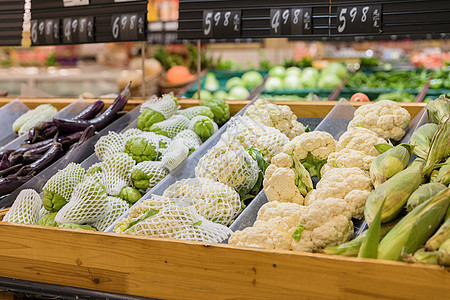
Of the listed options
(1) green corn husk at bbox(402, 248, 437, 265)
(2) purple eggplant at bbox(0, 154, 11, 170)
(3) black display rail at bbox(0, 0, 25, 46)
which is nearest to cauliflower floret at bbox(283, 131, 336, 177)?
(1) green corn husk at bbox(402, 248, 437, 265)

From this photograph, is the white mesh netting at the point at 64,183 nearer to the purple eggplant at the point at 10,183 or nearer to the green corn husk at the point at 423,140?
the purple eggplant at the point at 10,183

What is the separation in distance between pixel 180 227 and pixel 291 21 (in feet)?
5.19

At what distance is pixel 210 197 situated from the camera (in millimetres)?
2201

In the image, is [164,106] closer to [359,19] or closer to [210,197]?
[210,197]

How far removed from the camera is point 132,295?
5.93 feet

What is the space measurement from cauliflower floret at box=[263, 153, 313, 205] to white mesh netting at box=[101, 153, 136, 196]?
75 cm

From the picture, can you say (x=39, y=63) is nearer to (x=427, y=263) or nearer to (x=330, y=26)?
(x=330, y=26)

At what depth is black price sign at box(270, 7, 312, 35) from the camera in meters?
3.00

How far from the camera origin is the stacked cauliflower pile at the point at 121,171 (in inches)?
91.0

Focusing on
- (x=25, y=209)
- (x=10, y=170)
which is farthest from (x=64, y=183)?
(x=10, y=170)

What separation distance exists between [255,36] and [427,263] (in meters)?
1.95

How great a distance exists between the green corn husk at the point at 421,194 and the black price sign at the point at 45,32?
285 cm

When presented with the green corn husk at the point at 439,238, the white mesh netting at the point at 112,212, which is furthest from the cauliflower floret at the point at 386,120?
the white mesh netting at the point at 112,212

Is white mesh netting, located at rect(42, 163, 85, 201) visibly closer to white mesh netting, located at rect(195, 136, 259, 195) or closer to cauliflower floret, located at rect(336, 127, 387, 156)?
white mesh netting, located at rect(195, 136, 259, 195)
